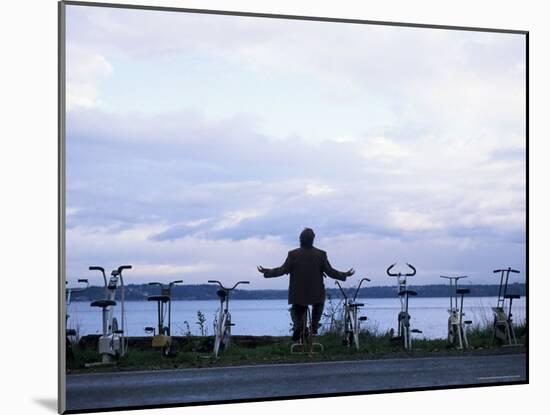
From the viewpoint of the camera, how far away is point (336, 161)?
1093 centimetres

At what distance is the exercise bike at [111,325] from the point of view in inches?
402

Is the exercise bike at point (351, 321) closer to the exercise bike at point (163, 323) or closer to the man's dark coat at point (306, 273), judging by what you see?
the man's dark coat at point (306, 273)

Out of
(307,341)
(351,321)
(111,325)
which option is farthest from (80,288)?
(351,321)

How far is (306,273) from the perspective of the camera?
1100 cm

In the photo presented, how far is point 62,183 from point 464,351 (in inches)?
162

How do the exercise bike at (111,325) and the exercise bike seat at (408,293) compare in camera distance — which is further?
the exercise bike seat at (408,293)

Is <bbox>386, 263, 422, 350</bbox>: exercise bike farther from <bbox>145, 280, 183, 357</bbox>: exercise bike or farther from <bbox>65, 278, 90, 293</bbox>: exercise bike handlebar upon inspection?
<bbox>65, 278, 90, 293</bbox>: exercise bike handlebar

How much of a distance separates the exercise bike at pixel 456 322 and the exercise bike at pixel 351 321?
0.93m

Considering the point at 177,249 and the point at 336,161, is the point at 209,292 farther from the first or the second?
the point at 336,161

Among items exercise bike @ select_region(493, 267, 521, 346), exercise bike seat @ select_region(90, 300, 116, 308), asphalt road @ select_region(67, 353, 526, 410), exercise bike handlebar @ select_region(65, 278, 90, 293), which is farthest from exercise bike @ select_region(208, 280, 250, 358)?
exercise bike @ select_region(493, 267, 521, 346)

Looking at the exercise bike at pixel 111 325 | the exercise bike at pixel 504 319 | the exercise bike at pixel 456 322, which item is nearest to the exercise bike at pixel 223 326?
the exercise bike at pixel 111 325

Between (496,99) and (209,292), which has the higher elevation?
(496,99)

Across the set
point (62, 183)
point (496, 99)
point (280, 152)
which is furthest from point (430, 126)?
point (62, 183)

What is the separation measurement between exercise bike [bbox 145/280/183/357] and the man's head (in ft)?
3.74
